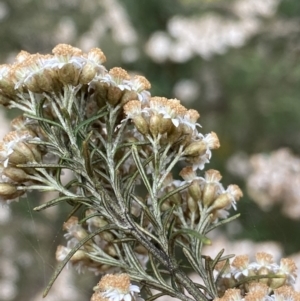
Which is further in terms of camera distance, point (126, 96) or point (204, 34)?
point (204, 34)

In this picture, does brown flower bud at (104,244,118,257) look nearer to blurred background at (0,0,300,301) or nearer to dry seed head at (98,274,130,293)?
dry seed head at (98,274,130,293)

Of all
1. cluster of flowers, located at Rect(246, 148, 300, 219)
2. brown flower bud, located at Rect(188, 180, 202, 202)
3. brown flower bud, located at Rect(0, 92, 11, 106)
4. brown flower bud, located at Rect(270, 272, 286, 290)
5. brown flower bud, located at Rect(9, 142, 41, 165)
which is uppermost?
cluster of flowers, located at Rect(246, 148, 300, 219)

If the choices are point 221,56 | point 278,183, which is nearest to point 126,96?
point 278,183

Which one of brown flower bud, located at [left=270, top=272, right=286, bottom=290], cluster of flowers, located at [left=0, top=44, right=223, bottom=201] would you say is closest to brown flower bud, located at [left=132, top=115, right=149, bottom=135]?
cluster of flowers, located at [left=0, top=44, right=223, bottom=201]

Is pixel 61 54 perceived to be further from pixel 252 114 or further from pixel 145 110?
pixel 252 114

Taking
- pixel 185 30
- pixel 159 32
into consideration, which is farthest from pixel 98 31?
pixel 185 30

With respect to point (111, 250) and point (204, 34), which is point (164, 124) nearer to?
point (111, 250)
